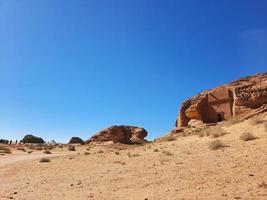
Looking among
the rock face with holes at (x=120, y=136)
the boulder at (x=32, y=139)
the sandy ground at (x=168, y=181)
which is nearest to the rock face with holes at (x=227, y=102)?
the rock face with holes at (x=120, y=136)

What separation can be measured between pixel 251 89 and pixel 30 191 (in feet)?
109

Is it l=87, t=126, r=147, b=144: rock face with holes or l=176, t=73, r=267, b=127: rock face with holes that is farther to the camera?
l=87, t=126, r=147, b=144: rock face with holes

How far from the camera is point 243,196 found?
7457 mm

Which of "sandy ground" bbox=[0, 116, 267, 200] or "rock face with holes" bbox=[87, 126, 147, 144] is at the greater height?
"rock face with holes" bbox=[87, 126, 147, 144]

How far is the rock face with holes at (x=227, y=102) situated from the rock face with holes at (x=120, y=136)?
21079 mm

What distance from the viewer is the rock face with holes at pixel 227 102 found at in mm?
36500

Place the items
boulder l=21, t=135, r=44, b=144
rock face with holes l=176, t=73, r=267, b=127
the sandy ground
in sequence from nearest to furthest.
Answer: the sandy ground → rock face with holes l=176, t=73, r=267, b=127 → boulder l=21, t=135, r=44, b=144

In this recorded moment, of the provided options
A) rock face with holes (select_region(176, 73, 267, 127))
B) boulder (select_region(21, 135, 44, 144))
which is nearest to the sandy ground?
rock face with holes (select_region(176, 73, 267, 127))

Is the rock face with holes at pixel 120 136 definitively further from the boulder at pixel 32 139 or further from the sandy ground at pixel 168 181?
the sandy ground at pixel 168 181

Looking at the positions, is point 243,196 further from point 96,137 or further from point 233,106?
point 96,137

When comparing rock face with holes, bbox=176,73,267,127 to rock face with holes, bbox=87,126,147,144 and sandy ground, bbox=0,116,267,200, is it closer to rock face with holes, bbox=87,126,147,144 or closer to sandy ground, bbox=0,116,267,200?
rock face with holes, bbox=87,126,147,144

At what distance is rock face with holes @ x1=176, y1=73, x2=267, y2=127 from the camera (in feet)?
120

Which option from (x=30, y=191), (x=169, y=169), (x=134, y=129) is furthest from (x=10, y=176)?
(x=134, y=129)

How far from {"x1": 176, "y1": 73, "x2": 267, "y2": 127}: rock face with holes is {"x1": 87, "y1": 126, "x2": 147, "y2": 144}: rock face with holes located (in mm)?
21079
